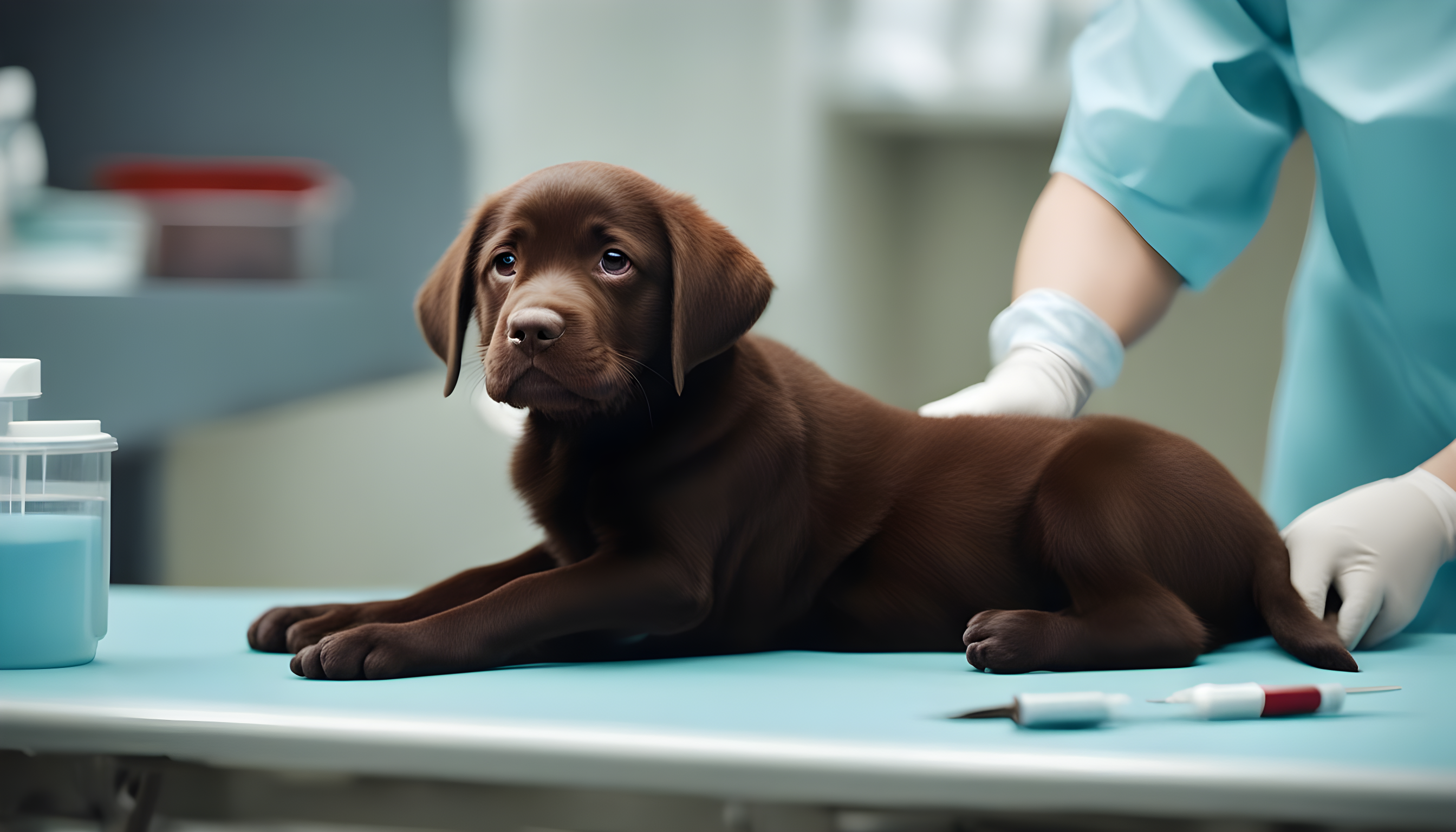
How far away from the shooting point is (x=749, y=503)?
0.79m

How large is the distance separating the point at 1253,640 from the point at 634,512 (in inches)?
18.4

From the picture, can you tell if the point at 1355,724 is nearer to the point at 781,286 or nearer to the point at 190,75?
the point at 781,286

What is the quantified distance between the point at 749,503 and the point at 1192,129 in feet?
1.99

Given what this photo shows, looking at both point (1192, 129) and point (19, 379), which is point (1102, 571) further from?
point (19, 379)

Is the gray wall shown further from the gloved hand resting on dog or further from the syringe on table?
the syringe on table

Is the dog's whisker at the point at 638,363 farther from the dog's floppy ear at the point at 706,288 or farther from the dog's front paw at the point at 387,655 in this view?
the dog's front paw at the point at 387,655

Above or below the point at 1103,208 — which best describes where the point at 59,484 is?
below

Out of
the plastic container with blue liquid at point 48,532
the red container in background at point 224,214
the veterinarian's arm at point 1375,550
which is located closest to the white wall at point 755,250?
the red container in background at point 224,214

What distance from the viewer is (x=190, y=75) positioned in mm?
3217

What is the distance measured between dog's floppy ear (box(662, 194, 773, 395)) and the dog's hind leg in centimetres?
24

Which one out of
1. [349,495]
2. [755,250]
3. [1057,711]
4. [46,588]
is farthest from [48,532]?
[349,495]

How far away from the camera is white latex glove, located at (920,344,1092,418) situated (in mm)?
1059

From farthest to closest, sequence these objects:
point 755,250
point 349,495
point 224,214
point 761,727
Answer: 1. point 349,495
2. point 755,250
3. point 224,214
4. point 761,727

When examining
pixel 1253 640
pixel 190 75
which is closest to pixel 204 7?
pixel 190 75
